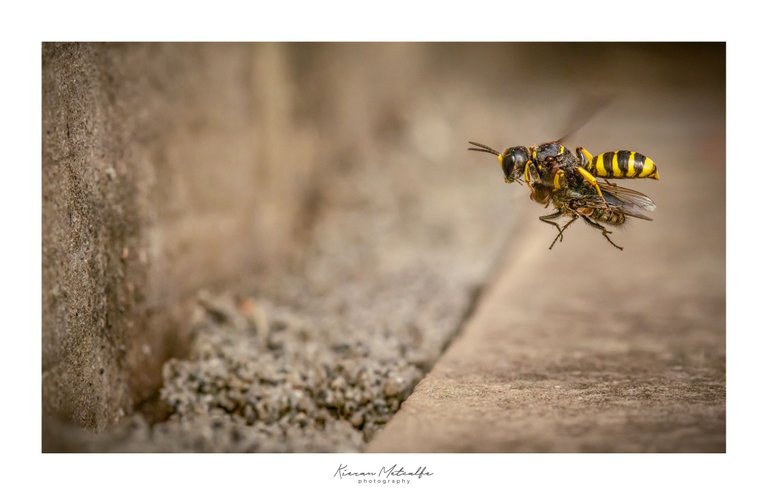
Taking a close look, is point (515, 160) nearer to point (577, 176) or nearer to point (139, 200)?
point (577, 176)

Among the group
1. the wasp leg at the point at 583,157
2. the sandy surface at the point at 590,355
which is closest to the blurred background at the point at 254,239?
the sandy surface at the point at 590,355

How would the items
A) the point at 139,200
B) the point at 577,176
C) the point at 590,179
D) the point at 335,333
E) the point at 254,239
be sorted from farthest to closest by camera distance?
the point at 254,239 < the point at 335,333 < the point at 139,200 < the point at 577,176 < the point at 590,179

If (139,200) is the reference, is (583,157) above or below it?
above

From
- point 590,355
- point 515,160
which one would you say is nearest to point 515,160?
point 515,160

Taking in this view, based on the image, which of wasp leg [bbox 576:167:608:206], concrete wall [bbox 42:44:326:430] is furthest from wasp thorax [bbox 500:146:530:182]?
concrete wall [bbox 42:44:326:430]

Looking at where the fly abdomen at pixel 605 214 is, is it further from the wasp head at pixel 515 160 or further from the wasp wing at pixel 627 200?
the wasp head at pixel 515 160

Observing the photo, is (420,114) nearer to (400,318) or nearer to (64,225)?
(400,318)

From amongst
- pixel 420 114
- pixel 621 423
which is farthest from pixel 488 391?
pixel 420 114
